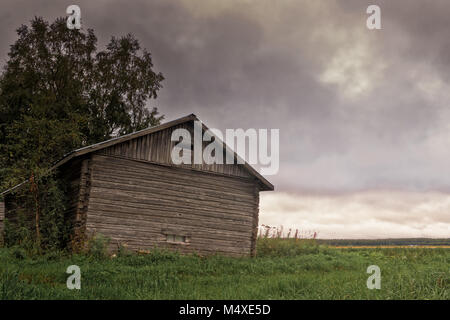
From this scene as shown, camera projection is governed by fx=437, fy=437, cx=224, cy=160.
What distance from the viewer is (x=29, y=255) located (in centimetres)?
1664

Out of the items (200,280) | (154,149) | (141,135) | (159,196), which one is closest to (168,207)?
(159,196)

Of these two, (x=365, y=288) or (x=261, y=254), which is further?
(x=261, y=254)

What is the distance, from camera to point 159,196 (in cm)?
1939

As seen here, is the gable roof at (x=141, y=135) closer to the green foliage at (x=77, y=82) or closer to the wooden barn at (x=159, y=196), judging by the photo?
the wooden barn at (x=159, y=196)

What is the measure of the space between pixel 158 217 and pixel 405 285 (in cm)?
1242

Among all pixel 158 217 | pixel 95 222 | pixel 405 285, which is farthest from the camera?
pixel 158 217

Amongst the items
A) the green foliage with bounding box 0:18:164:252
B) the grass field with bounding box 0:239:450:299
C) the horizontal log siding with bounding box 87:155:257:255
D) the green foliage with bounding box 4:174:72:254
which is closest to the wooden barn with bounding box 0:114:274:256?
the horizontal log siding with bounding box 87:155:257:255

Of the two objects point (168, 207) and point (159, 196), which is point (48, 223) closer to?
point (159, 196)

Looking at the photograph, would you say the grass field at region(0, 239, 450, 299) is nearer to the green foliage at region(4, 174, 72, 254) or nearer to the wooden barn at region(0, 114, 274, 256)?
the wooden barn at region(0, 114, 274, 256)

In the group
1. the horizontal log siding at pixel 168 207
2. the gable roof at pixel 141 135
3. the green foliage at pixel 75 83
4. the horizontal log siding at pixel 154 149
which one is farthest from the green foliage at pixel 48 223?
the green foliage at pixel 75 83

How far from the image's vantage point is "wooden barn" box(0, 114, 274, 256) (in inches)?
712
